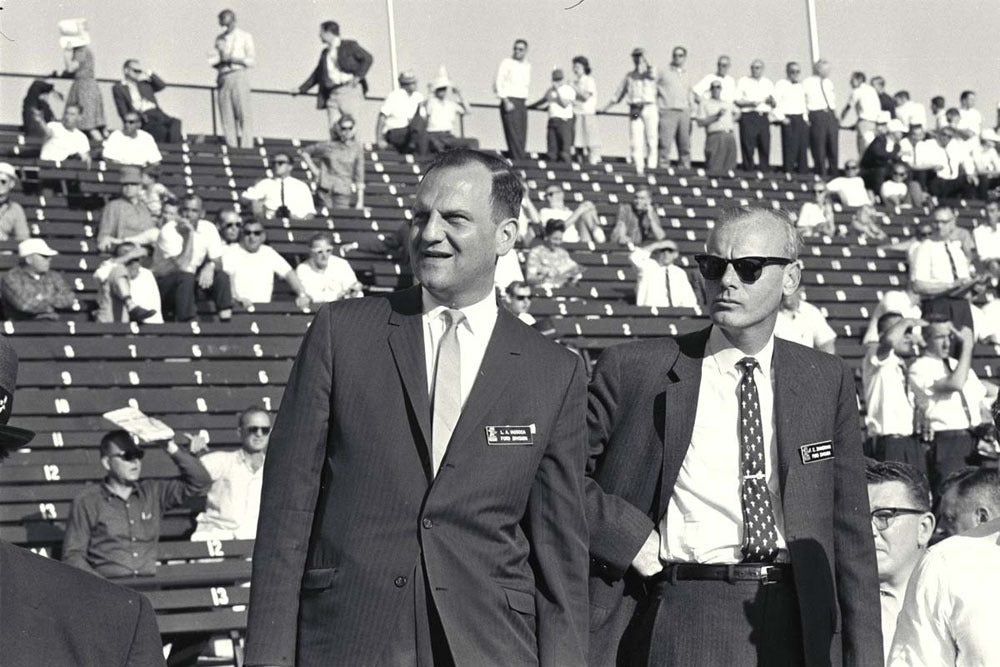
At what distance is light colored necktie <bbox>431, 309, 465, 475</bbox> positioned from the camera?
387 cm

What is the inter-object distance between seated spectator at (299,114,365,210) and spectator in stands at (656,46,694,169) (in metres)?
5.41

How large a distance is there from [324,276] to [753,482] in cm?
1179

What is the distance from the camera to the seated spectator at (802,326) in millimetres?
15500

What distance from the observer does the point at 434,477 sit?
12.6 feet

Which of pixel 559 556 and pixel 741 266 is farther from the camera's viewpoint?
pixel 741 266

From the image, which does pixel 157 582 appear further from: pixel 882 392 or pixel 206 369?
pixel 882 392

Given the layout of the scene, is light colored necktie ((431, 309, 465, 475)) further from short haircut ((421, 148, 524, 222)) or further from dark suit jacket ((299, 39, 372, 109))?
dark suit jacket ((299, 39, 372, 109))

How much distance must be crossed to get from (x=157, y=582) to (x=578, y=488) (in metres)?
6.82

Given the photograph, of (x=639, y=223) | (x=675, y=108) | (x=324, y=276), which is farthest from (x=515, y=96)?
(x=324, y=276)

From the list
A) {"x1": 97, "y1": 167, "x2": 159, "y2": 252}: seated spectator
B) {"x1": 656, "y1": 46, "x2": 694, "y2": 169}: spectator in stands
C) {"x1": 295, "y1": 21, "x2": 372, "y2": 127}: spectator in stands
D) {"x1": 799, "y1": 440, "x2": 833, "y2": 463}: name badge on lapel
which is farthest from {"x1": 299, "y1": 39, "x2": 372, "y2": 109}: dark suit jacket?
{"x1": 799, "y1": 440, "x2": 833, "y2": 463}: name badge on lapel

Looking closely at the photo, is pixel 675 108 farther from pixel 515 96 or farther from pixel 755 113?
pixel 515 96

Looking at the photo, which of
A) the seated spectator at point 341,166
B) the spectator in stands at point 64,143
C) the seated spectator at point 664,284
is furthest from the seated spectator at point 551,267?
the spectator in stands at point 64,143

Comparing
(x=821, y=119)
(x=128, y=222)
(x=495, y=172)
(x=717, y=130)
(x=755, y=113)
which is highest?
(x=755, y=113)

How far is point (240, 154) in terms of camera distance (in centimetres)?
2092
